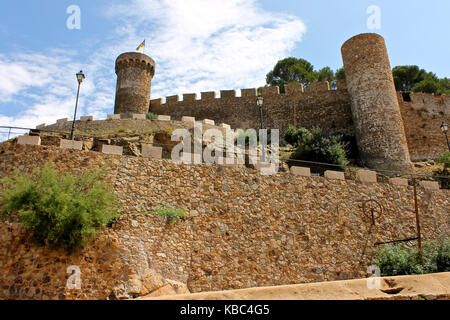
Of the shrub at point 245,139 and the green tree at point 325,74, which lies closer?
the shrub at point 245,139

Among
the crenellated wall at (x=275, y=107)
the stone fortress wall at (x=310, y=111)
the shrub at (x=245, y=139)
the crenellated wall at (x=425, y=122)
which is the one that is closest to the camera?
the shrub at (x=245, y=139)

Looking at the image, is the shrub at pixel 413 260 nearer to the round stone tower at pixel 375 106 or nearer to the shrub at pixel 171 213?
the shrub at pixel 171 213

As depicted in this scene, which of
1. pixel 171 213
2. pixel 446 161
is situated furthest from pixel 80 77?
pixel 446 161

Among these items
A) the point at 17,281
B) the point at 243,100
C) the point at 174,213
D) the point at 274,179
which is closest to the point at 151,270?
the point at 174,213

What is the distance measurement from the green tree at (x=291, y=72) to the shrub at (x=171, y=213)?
30673 millimetres

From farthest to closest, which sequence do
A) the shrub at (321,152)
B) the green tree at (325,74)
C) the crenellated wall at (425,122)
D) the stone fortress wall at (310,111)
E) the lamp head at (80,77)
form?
the green tree at (325,74) < the stone fortress wall at (310,111) < the crenellated wall at (425,122) < the shrub at (321,152) < the lamp head at (80,77)

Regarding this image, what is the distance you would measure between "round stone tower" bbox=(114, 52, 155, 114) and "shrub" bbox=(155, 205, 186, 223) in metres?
17.3

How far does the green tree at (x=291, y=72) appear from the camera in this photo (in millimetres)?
37688

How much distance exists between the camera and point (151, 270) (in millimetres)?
7758

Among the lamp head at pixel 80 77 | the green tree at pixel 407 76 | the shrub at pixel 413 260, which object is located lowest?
the shrub at pixel 413 260

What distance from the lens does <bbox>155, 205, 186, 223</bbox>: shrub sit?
877cm

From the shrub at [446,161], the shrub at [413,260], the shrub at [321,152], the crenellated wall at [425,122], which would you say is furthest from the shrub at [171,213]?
the crenellated wall at [425,122]

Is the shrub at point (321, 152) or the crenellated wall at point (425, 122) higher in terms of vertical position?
the crenellated wall at point (425, 122)

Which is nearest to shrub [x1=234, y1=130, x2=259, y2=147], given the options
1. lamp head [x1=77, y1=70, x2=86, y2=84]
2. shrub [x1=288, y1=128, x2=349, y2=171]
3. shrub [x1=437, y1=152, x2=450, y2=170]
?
shrub [x1=288, y1=128, x2=349, y2=171]
